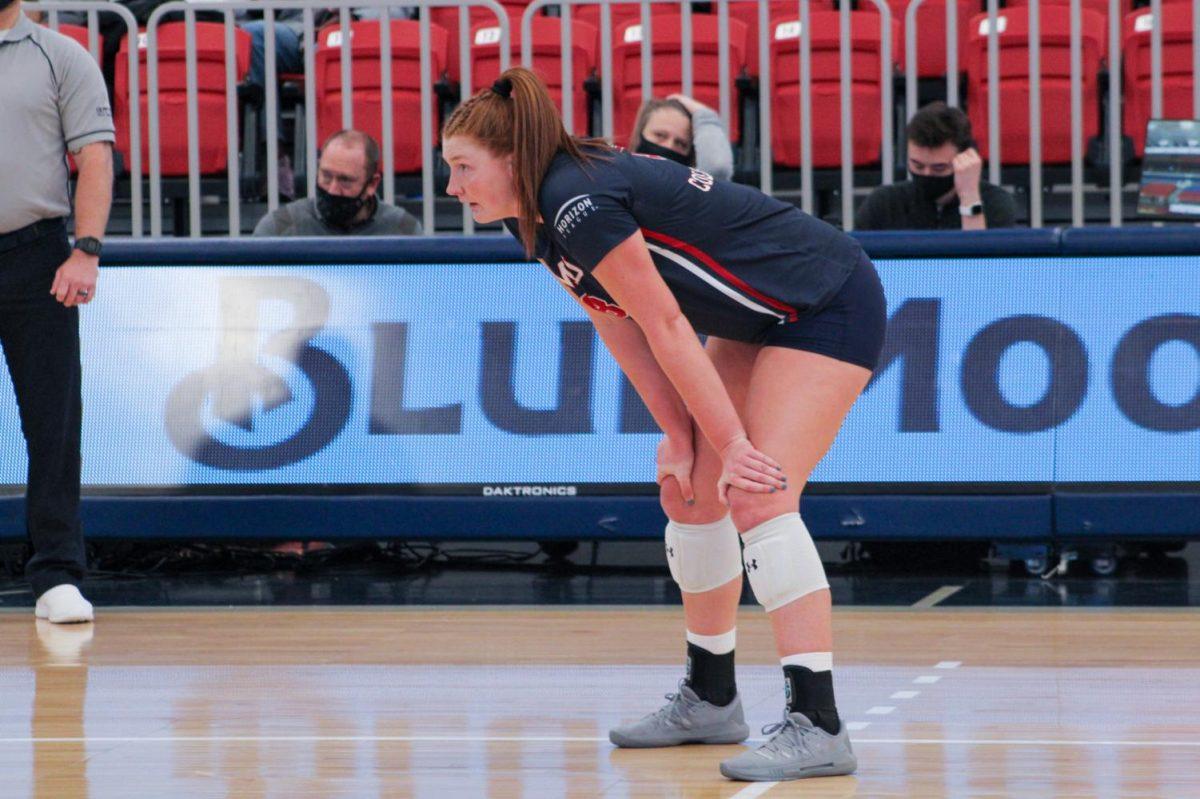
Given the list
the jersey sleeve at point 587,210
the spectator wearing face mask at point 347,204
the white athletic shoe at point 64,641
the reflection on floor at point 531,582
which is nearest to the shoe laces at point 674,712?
the jersey sleeve at point 587,210

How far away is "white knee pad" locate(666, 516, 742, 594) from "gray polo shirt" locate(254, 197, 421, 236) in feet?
12.6

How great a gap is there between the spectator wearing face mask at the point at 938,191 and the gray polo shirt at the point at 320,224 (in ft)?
6.07

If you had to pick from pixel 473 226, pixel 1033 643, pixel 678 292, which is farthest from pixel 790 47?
pixel 678 292

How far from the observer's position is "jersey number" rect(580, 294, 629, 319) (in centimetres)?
367

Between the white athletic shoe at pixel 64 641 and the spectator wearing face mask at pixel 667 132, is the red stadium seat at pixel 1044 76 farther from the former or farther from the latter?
the white athletic shoe at pixel 64 641

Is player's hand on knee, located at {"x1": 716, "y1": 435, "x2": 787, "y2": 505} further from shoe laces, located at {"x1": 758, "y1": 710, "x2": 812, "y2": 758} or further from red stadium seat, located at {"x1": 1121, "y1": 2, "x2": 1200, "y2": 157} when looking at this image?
red stadium seat, located at {"x1": 1121, "y1": 2, "x2": 1200, "y2": 157}

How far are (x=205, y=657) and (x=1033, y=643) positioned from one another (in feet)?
7.58

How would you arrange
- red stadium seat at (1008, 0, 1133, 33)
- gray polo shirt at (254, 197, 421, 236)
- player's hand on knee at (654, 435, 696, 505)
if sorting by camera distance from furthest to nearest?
red stadium seat at (1008, 0, 1133, 33) → gray polo shirt at (254, 197, 421, 236) → player's hand on knee at (654, 435, 696, 505)

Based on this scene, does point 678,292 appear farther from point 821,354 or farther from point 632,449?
point 632,449

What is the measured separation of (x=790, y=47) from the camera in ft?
28.7

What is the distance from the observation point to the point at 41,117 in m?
6.02

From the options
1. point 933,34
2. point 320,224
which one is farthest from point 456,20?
point 933,34

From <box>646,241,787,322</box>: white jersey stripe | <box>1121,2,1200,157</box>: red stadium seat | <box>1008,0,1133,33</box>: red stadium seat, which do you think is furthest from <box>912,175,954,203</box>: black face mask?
<box>646,241,787,322</box>: white jersey stripe

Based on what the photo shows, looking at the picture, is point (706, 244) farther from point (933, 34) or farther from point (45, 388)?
point (933, 34)
